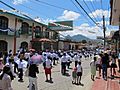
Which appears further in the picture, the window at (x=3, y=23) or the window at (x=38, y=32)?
the window at (x=38, y=32)

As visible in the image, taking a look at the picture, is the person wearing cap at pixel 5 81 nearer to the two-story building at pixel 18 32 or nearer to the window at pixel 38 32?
the two-story building at pixel 18 32

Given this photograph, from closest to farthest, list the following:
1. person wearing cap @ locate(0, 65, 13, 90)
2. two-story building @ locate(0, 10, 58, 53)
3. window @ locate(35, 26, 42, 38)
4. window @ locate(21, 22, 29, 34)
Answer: person wearing cap @ locate(0, 65, 13, 90) < two-story building @ locate(0, 10, 58, 53) < window @ locate(21, 22, 29, 34) < window @ locate(35, 26, 42, 38)

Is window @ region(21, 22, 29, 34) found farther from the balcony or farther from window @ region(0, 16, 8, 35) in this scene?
window @ region(0, 16, 8, 35)

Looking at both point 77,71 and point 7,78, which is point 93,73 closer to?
point 77,71

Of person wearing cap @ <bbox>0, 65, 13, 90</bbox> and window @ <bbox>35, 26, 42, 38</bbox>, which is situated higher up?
window @ <bbox>35, 26, 42, 38</bbox>

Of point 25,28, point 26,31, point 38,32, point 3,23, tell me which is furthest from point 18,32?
point 38,32

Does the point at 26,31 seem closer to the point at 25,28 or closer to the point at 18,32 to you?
the point at 25,28

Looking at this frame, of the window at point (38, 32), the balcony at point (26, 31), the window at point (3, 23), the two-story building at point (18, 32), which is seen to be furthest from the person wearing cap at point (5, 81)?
the window at point (38, 32)

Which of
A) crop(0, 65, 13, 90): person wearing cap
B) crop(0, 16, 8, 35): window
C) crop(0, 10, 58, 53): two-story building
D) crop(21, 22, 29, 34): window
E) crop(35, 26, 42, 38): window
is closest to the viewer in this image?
crop(0, 65, 13, 90): person wearing cap

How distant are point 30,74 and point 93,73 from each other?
7.21 metres

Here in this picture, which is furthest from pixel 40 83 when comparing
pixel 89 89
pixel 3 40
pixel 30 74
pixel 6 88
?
pixel 3 40

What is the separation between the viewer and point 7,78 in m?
8.75

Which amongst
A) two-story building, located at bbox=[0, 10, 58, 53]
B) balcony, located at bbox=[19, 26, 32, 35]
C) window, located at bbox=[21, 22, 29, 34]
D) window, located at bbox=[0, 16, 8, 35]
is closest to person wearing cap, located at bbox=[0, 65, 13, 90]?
two-story building, located at bbox=[0, 10, 58, 53]

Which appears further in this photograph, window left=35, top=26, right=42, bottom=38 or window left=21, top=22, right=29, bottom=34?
window left=35, top=26, right=42, bottom=38
